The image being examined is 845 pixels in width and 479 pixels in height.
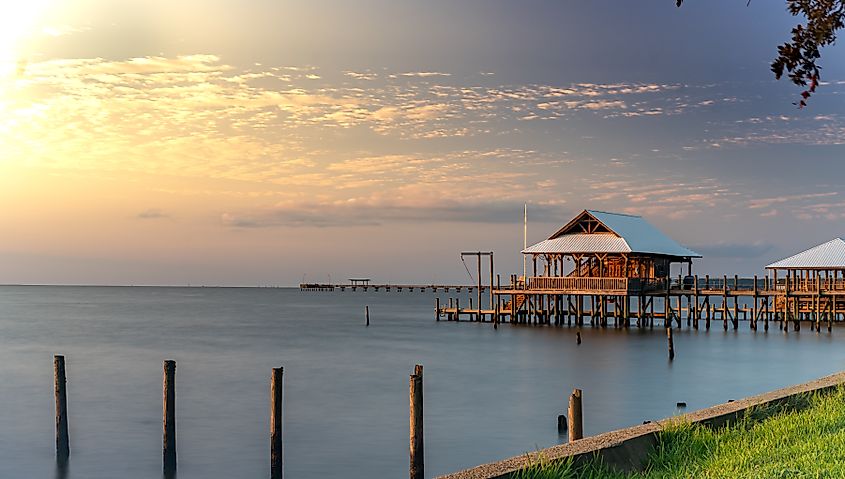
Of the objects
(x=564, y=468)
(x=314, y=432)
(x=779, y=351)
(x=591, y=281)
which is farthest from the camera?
(x=591, y=281)

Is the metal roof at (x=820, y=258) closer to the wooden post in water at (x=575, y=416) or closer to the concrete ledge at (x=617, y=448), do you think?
the wooden post in water at (x=575, y=416)

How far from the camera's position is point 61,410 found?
66.8ft

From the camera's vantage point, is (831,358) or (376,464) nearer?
(376,464)

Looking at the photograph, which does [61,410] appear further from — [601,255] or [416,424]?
[601,255]

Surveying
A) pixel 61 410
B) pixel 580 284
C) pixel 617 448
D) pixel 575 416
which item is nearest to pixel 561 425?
pixel 575 416

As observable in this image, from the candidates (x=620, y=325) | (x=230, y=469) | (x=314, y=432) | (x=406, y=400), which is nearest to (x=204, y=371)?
(x=406, y=400)

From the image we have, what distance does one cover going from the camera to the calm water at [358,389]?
2230 centimetres

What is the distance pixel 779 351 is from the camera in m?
46.6

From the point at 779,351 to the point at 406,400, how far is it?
23.8 m

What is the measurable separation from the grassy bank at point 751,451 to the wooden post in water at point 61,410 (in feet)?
46.4

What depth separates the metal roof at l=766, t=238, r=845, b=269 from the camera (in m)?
61.6

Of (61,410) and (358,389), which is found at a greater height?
(61,410)

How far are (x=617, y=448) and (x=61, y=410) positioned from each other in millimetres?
15032

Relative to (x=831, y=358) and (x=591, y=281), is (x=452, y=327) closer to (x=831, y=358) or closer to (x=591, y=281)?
(x=591, y=281)
